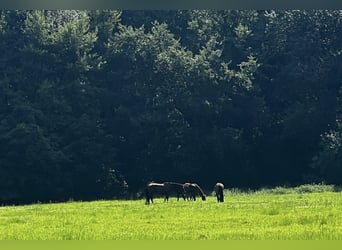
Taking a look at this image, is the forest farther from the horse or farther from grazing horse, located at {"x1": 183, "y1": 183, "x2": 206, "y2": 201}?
grazing horse, located at {"x1": 183, "y1": 183, "x2": 206, "y2": 201}

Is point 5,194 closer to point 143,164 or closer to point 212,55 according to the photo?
point 143,164

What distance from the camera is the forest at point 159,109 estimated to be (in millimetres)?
33625

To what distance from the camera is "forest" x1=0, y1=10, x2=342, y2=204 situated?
33.6 meters

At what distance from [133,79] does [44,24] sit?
4.44 m

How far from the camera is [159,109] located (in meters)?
35.6

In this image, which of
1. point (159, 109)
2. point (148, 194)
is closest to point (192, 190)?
point (148, 194)

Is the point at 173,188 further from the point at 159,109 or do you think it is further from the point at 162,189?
the point at 159,109

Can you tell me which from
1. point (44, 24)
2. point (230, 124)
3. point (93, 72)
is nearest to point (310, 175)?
point (230, 124)

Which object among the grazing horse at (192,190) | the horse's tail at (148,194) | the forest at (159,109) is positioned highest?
the forest at (159,109)

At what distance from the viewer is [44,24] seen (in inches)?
1439

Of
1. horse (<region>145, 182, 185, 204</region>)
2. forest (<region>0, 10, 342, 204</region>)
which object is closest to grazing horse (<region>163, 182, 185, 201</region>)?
horse (<region>145, 182, 185, 204</region>)

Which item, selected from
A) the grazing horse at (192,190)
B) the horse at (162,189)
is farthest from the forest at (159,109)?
the grazing horse at (192,190)

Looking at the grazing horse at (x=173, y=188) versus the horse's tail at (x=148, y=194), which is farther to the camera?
the grazing horse at (x=173, y=188)

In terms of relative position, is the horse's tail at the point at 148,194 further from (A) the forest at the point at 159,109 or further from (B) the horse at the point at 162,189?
(A) the forest at the point at 159,109
